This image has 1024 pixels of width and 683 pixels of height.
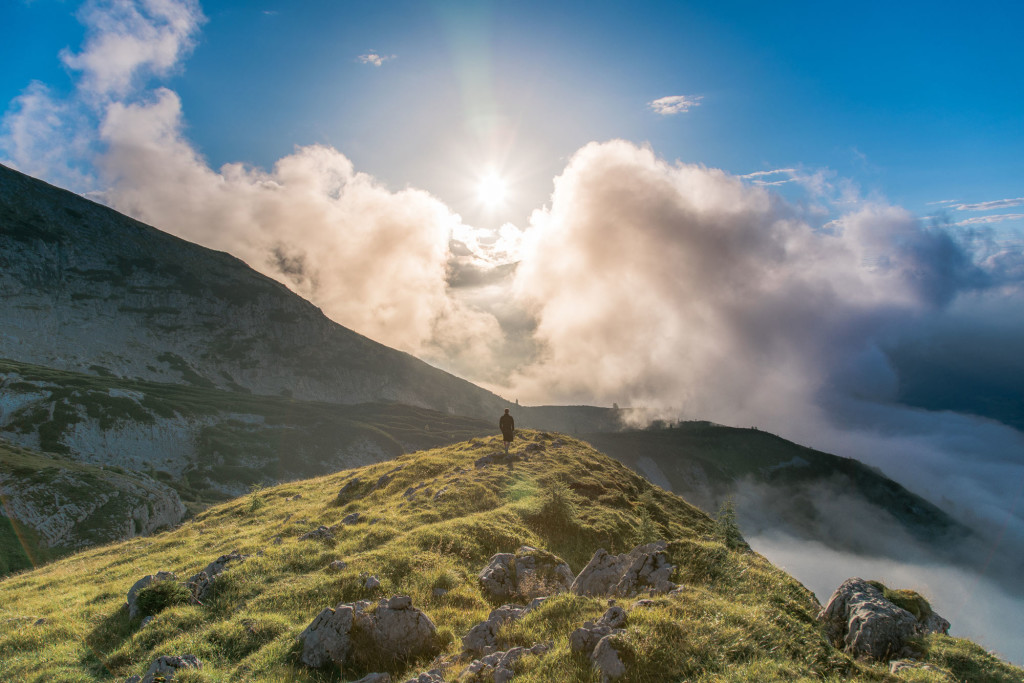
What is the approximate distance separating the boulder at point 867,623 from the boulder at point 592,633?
634cm

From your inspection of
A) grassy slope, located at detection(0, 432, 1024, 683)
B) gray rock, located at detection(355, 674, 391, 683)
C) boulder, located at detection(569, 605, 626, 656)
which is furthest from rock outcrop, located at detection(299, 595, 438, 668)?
boulder, located at detection(569, 605, 626, 656)

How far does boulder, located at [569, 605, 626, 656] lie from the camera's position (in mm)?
9469

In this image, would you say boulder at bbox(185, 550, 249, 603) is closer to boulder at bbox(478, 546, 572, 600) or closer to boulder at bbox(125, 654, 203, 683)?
boulder at bbox(125, 654, 203, 683)

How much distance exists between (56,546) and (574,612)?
6339 centimetres

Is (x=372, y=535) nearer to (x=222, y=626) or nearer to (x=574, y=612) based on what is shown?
(x=222, y=626)

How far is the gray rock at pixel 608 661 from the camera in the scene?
27.9ft

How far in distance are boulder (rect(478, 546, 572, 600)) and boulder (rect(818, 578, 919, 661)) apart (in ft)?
26.5

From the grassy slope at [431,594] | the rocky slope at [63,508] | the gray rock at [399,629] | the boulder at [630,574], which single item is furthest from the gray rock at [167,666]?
the rocky slope at [63,508]

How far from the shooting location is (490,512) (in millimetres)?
24906

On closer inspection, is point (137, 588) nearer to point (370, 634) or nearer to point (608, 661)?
point (370, 634)

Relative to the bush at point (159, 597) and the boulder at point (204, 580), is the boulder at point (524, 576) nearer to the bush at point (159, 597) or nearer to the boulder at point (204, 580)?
the boulder at point (204, 580)

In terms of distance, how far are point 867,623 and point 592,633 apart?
7783mm

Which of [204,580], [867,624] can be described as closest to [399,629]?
[204,580]

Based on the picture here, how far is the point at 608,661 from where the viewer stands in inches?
344
